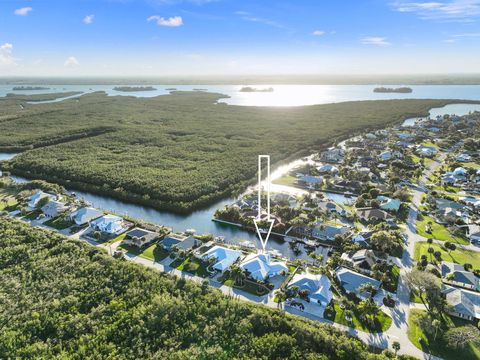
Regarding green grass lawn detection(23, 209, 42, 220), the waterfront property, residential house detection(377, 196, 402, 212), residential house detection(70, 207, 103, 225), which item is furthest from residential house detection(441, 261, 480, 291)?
green grass lawn detection(23, 209, 42, 220)

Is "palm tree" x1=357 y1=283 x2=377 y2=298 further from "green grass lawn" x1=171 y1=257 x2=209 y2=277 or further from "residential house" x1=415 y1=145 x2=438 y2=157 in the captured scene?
"residential house" x1=415 y1=145 x2=438 y2=157

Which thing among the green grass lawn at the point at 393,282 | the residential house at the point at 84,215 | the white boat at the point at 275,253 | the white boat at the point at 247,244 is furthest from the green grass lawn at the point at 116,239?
the green grass lawn at the point at 393,282

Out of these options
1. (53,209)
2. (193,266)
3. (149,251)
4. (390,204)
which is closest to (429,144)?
(390,204)

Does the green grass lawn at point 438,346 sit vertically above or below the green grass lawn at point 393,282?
below

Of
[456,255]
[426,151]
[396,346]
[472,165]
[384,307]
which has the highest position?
[426,151]

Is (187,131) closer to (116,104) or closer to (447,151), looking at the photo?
(447,151)

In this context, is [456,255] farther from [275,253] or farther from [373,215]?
[275,253]

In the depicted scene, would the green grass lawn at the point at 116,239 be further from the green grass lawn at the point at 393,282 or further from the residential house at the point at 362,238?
the green grass lawn at the point at 393,282
